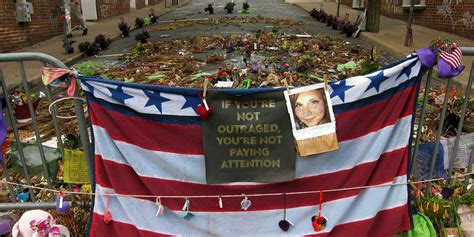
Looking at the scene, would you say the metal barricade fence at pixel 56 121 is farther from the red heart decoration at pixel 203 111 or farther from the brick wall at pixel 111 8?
the brick wall at pixel 111 8

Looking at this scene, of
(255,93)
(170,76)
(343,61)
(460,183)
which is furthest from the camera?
(343,61)


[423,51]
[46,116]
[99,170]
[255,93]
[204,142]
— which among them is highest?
[423,51]

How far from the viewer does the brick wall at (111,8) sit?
21.5 m

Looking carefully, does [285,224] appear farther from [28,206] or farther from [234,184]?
[28,206]

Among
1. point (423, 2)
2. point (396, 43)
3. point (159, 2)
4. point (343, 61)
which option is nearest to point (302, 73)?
point (343, 61)

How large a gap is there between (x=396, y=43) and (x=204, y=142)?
10735 millimetres

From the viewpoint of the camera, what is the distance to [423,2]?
52.3 feet

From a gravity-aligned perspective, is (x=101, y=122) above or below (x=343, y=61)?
above

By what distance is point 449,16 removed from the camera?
13820mm

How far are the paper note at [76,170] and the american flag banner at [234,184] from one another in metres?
0.35

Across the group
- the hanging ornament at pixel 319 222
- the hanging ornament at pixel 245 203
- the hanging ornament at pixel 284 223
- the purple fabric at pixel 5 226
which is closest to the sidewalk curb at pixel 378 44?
the hanging ornament at pixel 319 222

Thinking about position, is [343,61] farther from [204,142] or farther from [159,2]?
[159,2]

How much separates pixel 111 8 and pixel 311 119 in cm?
2287

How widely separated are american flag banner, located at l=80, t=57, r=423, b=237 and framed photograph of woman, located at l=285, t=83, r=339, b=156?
8cm
